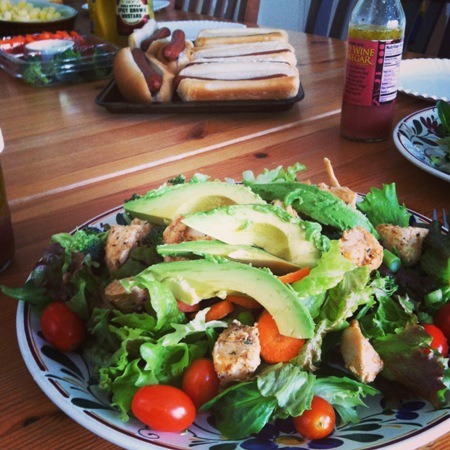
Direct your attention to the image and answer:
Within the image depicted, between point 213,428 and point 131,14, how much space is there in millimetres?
1749

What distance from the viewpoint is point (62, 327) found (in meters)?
0.72

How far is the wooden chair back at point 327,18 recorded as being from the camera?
291 cm

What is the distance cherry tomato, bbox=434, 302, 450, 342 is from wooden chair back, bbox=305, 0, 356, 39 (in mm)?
2410

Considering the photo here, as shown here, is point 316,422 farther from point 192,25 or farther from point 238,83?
point 192,25

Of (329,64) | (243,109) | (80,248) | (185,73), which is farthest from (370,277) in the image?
(329,64)

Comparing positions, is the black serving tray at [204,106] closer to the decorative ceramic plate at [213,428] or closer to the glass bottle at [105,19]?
the glass bottle at [105,19]

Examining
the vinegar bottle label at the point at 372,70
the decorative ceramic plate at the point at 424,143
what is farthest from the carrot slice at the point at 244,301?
the vinegar bottle label at the point at 372,70

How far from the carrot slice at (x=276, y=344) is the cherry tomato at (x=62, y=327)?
0.74ft

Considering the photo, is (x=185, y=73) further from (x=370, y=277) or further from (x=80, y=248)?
(x=370, y=277)

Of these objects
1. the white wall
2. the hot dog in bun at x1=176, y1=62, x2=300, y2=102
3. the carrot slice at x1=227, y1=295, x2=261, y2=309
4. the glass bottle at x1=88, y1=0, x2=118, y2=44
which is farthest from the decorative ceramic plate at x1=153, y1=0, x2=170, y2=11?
the carrot slice at x1=227, y1=295, x2=261, y2=309

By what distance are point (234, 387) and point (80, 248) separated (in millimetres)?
313

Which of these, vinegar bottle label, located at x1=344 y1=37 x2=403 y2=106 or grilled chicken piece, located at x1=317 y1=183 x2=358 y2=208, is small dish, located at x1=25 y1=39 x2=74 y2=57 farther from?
grilled chicken piece, located at x1=317 y1=183 x2=358 y2=208

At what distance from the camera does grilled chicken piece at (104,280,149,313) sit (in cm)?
72

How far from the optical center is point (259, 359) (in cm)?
66
